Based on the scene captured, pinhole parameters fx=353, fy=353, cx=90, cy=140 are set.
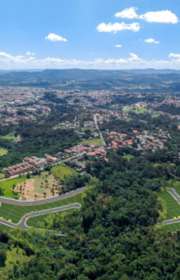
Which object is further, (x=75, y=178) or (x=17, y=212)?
(x=75, y=178)

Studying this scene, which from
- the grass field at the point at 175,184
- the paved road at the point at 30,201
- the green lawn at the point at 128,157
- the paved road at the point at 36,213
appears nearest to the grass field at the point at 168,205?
the grass field at the point at 175,184

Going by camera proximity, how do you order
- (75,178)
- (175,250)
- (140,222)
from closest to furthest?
(175,250)
(140,222)
(75,178)

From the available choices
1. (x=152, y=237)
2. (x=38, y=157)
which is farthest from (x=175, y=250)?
(x=38, y=157)

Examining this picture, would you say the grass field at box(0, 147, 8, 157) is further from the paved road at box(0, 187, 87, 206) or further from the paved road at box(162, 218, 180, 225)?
the paved road at box(162, 218, 180, 225)

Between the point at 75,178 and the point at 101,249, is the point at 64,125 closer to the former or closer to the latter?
the point at 75,178

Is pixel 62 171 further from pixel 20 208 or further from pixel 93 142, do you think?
pixel 93 142

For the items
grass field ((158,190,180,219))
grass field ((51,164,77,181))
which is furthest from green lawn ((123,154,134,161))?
grass field ((158,190,180,219))

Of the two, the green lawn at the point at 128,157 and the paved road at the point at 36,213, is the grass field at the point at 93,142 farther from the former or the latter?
the paved road at the point at 36,213

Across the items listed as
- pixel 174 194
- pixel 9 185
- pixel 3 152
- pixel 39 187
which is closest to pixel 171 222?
pixel 174 194
